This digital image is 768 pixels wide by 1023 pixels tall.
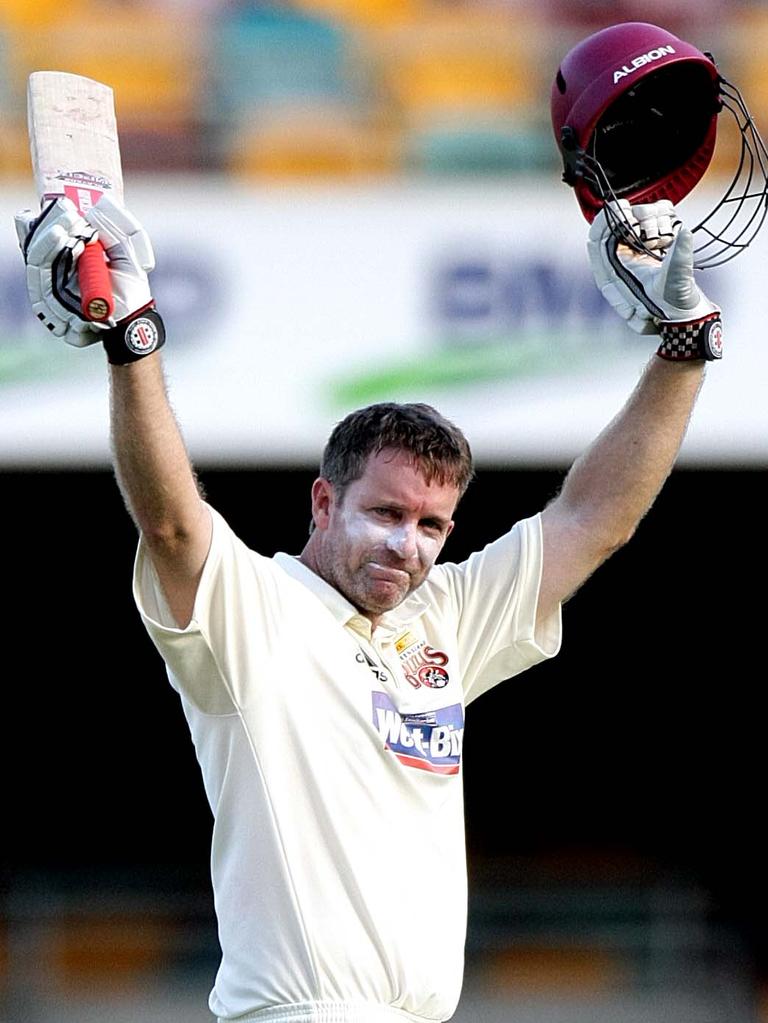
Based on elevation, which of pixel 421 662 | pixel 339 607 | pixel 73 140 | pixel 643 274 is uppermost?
pixel 73 140

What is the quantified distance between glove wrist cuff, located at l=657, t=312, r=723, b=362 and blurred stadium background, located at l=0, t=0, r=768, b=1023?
99 cm

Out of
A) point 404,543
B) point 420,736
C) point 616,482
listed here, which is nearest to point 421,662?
point 420,736

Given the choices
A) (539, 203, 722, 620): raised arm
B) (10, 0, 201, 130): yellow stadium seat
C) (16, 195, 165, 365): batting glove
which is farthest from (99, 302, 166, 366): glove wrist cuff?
(10, 0, 201, 130): yellow stadium seat

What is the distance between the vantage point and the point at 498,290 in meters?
5.83

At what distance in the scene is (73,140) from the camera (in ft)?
8.05

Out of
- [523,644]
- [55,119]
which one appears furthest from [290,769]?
[55,119]

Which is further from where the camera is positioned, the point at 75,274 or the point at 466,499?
the point at 466,499

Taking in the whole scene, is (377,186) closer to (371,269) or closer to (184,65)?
(371,269)

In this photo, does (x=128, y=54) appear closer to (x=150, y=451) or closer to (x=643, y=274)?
(x=643, y=274)

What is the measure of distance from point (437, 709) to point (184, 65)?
4.58 m

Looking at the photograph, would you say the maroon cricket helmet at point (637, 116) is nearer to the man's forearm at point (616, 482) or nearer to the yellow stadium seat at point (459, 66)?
the man's forearm at point (616, 482)

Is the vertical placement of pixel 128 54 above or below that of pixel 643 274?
above

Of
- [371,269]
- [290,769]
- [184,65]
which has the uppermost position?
[184,65]

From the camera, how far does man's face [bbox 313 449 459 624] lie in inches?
101
